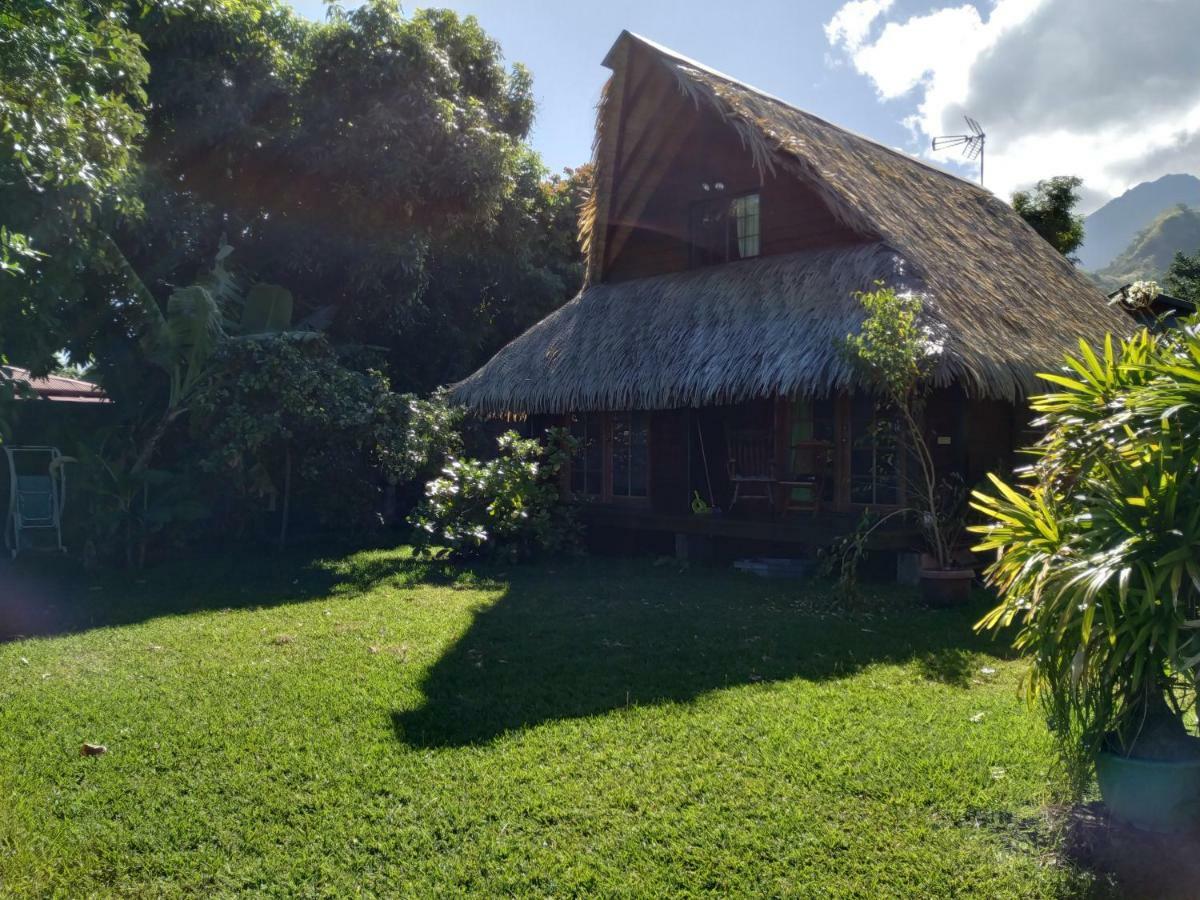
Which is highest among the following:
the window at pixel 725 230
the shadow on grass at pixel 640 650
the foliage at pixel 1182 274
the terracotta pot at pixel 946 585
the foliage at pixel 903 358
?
the foliage at pixel 1182 274

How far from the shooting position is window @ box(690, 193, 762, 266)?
11.7 m

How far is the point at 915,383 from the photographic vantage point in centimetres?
764

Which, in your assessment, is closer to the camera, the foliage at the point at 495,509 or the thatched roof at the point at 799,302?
the thatched roof at the point at 799,302

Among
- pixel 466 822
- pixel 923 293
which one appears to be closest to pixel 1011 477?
pixel 923 293

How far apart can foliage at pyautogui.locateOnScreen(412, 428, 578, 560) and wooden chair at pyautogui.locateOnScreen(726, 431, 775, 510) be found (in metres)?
2.04

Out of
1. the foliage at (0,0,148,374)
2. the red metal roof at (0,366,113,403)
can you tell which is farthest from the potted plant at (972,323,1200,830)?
the red metal roof at (0,366,113,403)

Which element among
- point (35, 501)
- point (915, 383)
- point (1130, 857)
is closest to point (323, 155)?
point (35, 501)

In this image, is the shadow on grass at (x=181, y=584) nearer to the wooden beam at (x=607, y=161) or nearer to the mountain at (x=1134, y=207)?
the wooden beam at (x=607, y=161)

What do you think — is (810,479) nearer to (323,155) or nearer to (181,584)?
(181,584)

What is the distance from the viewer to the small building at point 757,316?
910cm

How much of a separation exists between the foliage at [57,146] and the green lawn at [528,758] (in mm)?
3016

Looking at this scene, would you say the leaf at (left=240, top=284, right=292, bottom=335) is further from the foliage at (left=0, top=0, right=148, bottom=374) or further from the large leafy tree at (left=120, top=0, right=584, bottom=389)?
the foliage at (left=0, top=0, right=148, bottom=374)

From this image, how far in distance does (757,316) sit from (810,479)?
188cm

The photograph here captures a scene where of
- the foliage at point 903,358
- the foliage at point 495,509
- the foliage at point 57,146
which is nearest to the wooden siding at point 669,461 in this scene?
the foliage at point 495,509
